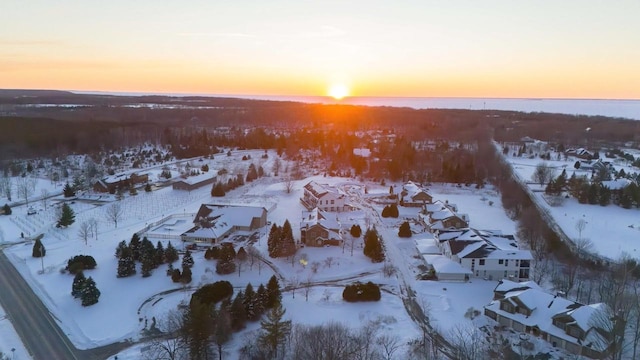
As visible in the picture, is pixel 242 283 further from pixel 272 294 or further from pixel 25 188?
pixel 25 188

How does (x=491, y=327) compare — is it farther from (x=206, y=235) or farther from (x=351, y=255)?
(x=206, y=235)

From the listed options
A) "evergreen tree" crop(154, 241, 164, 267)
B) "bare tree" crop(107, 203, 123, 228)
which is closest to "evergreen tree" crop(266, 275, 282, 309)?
"evergreen tree" crop(154, 241, 164, 267)

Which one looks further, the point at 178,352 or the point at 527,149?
the point at 527,149

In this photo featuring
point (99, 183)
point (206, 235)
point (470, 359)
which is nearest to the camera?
point (470, 359)

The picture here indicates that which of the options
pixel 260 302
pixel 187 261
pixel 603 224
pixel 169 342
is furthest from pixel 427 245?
pixel 169 342

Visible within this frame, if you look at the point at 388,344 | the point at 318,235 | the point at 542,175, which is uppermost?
the point at 542,175

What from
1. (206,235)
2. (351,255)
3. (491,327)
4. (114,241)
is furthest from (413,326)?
(114,241)

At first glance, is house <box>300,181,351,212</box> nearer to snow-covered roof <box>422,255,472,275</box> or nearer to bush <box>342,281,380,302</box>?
snow-covered roof <box>422,255,472,275</box>
